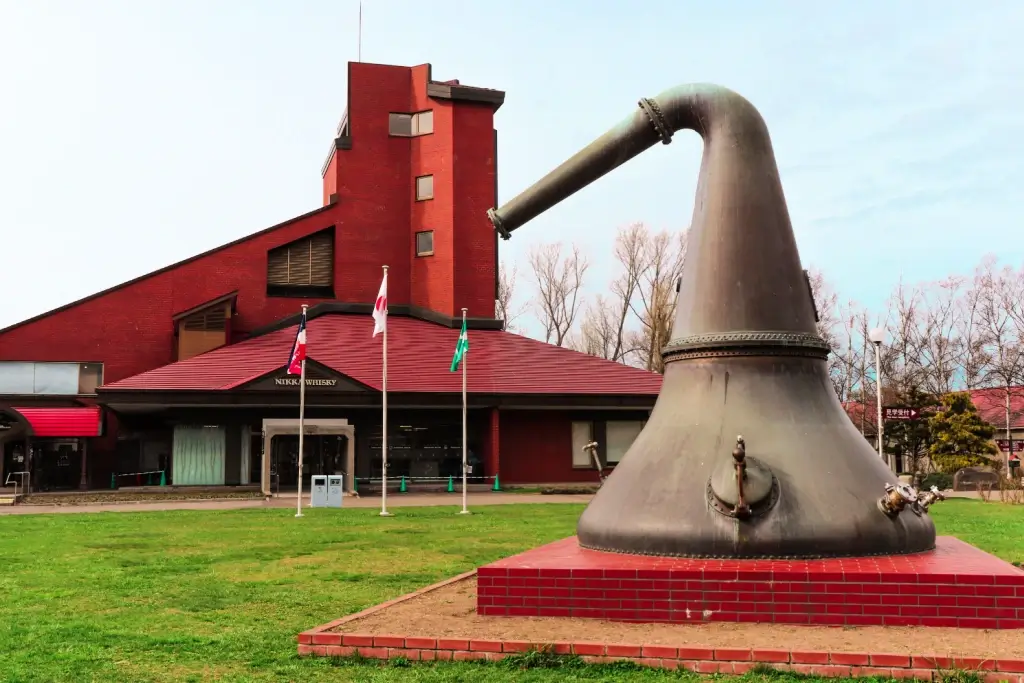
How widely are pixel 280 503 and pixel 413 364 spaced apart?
33.8 feet

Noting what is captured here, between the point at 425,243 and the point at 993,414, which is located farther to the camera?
the point at 993,414

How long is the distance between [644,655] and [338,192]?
38.3m

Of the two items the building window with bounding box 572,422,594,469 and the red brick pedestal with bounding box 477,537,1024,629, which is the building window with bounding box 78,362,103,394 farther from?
the red brick pedestal with bounding box 477,537,1024,629

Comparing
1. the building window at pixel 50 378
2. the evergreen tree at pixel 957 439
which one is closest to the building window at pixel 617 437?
the evergreen tree at pixel 957 439

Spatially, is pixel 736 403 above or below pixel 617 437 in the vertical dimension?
below

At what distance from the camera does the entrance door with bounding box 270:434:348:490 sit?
115 feet

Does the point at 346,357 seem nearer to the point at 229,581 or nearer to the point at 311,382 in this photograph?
the point at 311,382

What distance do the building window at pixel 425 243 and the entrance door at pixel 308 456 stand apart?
1113cm

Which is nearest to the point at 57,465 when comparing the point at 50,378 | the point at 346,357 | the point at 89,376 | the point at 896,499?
the point at 50,378

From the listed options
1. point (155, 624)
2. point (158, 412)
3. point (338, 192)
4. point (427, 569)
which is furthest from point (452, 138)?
point (155, 624)

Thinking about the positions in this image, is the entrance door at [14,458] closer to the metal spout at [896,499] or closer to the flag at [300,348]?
the flag at [300,348]

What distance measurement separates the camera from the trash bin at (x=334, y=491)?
2720 centimetres

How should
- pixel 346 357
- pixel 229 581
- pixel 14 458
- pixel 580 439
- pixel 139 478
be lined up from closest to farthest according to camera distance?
pixel 229 581, pixel 14 458, pixel 139 478, pixel 346 357, pixel 580 439

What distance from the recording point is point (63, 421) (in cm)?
3522
